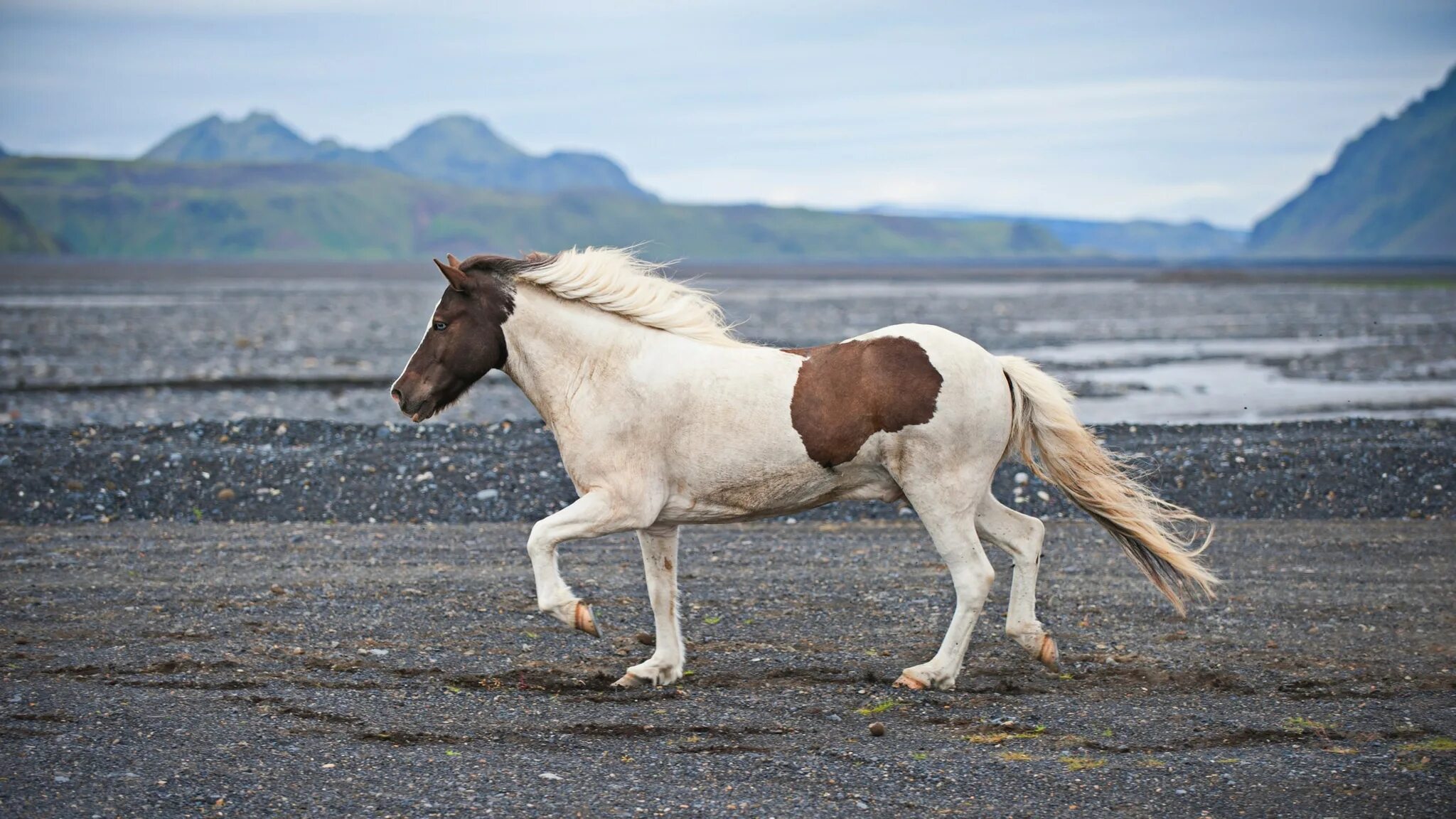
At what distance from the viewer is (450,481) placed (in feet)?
51.0

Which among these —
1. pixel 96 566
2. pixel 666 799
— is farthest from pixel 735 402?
pixel 96 566

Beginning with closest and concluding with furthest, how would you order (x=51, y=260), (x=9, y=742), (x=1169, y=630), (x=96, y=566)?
1. (x=9, y=742)
2. (x=1169, y=630)
3. (x=96, y=566)
4. (x=51, y=260)

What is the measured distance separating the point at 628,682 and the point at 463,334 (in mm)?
2481

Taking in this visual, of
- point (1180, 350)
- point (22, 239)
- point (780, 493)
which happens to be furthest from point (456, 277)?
point (22, 239)

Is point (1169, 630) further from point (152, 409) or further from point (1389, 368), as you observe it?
point (1389, 368)

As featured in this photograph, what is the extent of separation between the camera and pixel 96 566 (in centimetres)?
1175

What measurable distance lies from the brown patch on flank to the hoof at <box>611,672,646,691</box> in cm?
185

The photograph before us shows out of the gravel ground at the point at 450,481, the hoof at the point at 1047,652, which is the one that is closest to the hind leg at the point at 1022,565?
the hoof at the point at 1047,652

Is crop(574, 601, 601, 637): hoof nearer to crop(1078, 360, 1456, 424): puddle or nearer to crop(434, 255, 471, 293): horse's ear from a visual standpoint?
crop(434, 255, 471, 293): horse's ear

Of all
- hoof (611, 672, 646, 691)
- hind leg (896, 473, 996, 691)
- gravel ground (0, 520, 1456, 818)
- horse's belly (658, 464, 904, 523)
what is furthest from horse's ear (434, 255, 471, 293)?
hind leg (896, 473, 996, 691)

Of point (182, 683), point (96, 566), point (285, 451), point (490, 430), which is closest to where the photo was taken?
point (182, 683)

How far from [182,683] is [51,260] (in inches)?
6839

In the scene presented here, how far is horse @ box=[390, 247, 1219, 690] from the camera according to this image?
26.4ft

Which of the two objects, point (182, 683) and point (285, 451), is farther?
point (285, 451)
